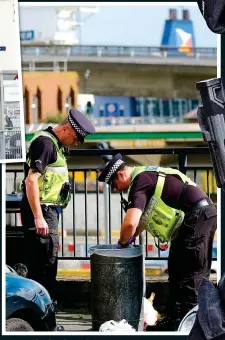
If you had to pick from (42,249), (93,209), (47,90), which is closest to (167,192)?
(93,209)

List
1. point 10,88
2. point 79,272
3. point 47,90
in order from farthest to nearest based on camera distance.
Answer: point 47,90 < point 79,272 < point 10,88

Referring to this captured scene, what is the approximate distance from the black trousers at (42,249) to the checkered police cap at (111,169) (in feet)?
1.37

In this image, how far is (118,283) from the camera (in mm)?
6531

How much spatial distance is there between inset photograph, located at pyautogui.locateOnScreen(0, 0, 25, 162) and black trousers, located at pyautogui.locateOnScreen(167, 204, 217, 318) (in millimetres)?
1198

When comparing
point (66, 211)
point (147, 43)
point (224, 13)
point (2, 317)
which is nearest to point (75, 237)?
point (66, 211)

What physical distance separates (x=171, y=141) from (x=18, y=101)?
1100mm

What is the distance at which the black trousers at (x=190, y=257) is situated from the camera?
639 cm

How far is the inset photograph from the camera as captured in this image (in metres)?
6.27

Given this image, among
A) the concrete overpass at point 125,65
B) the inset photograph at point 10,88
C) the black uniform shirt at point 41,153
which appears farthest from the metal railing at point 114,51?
the black uniform shirt at point 41,153

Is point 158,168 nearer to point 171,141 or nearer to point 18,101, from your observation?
point 171,141

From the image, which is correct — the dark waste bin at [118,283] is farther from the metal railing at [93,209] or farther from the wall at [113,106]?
the wall at [113,106]

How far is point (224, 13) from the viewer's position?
2.95 m

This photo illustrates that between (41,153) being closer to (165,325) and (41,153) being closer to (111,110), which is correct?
(111,110)

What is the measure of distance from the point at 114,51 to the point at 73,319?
1.89 m
